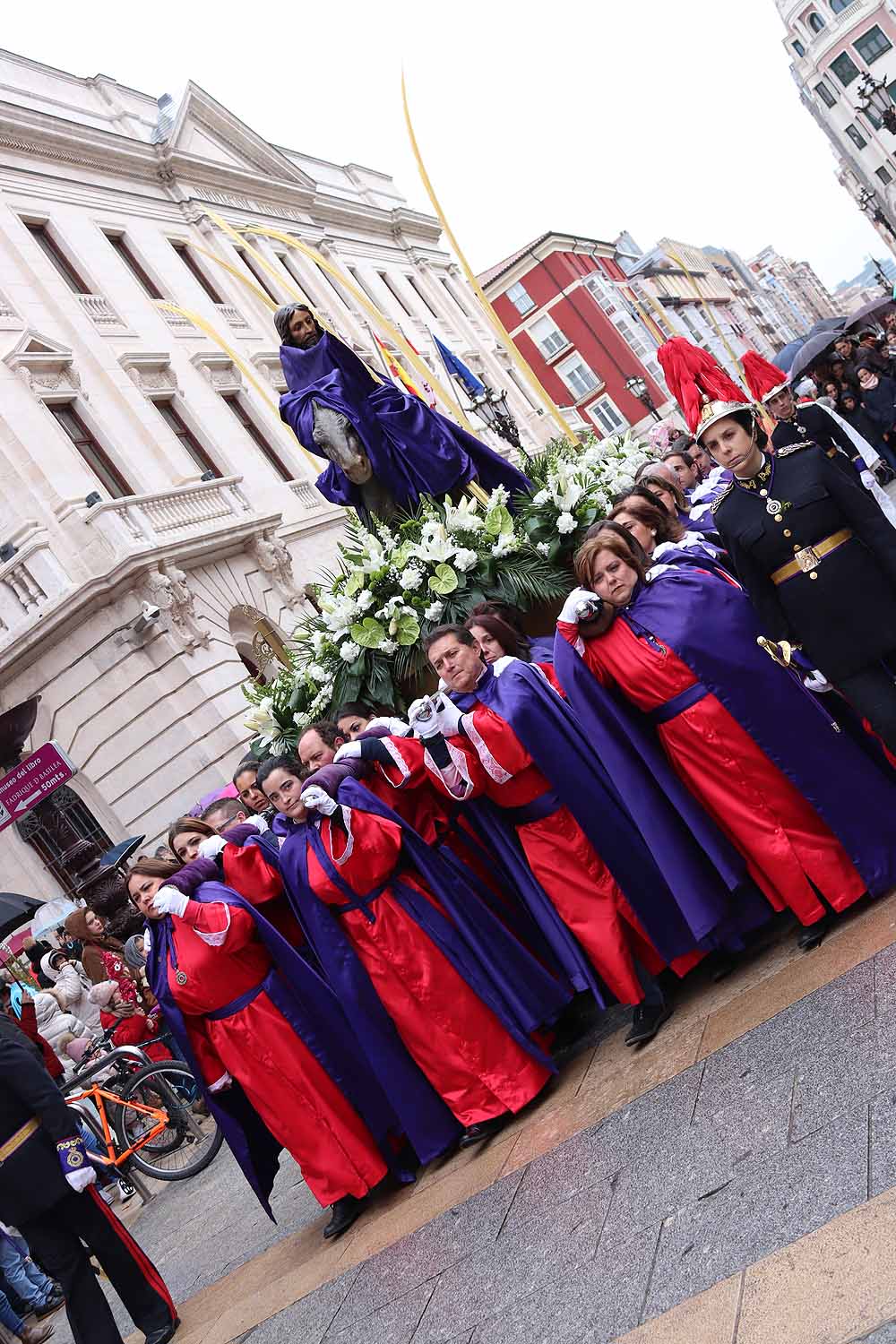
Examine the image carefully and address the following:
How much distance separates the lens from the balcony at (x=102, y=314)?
2116 cm

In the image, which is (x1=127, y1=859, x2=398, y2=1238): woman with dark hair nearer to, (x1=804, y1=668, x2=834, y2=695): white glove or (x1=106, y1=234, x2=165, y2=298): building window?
(x1=804, y1=668, x2=834, y2=695): white glove

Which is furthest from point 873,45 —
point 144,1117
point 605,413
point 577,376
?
point 144,1117

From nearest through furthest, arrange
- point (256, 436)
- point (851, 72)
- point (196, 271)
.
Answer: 1. point (256, 436)
2. point (196, 271)
3. point (851, 72)

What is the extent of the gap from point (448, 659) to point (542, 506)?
1.56 m

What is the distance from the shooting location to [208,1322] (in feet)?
17.5

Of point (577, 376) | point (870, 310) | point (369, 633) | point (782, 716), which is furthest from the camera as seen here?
point (577, 376)

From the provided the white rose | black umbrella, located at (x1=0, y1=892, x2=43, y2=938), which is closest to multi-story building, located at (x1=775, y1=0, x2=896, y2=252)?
black umbrella, located at (x1=0, y1=892, x2=43, y2=938)

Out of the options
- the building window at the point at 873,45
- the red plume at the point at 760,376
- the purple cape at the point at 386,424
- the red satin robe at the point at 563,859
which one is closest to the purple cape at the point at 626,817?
the red satin robe at the point at 563,859

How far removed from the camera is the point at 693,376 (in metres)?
9.02

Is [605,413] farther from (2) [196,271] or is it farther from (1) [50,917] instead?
(1) [50,917]

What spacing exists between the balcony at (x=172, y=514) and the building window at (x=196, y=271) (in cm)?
648

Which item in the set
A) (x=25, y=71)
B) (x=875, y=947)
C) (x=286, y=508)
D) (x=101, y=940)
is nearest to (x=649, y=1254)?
(x=875, y=947)

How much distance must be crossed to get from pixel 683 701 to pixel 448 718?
3.36 ft

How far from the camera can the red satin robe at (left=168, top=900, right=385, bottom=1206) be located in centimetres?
Result: 557
